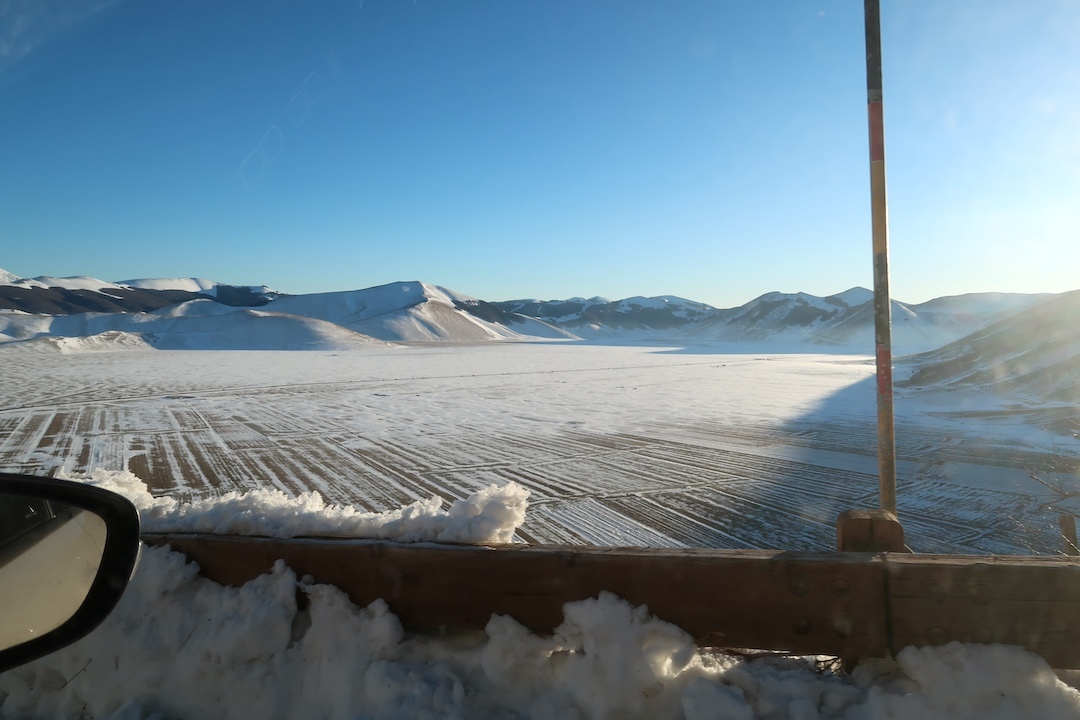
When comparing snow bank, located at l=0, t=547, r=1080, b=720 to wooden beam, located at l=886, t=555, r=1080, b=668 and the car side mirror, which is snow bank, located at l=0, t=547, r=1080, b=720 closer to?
wooden beam, located at l=886, t=555, r=1080, b=668

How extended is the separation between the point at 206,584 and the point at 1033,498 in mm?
7483

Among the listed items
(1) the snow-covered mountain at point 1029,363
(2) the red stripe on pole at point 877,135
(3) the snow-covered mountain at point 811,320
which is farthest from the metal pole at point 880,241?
(3) the snow-covered mountain at point 811,320

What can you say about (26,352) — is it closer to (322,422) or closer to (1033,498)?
(322,422)

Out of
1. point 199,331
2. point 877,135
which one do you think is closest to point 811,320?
point 199,331

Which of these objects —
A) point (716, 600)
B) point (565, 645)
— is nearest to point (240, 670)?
point (565, 645)

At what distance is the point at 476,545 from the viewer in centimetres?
211

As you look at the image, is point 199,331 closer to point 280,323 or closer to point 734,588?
point 280,323

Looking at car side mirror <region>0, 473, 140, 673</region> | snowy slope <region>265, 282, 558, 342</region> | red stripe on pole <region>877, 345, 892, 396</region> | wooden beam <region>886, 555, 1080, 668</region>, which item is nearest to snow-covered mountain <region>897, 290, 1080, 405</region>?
red stripe on pole <region>877, 345, 892, 396</region>

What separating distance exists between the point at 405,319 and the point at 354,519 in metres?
87.6

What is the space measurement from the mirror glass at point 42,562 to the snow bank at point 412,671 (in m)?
0.44

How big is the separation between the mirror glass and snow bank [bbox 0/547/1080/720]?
436 mm

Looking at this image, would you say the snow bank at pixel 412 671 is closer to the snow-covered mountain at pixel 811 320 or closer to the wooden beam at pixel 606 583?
the wooden beam at pixel 606 583

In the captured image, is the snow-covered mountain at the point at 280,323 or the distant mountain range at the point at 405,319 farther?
the distant mountain range at the point at 405,319

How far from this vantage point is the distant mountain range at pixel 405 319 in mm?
58472
